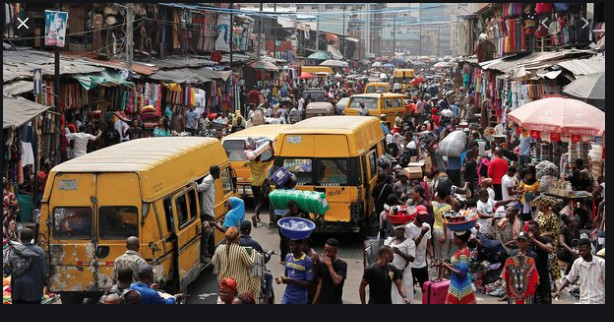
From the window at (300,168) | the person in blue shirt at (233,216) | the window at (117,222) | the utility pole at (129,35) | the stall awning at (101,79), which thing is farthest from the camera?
the utility pole at (129,35)

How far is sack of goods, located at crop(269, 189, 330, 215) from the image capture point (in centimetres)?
1341

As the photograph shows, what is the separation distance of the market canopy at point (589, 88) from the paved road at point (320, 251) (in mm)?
3103

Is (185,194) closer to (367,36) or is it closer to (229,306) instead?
(229,306)

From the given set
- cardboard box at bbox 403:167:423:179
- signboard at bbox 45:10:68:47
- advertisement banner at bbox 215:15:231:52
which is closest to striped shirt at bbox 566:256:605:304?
cardboard box at bbox 403:167:423:179

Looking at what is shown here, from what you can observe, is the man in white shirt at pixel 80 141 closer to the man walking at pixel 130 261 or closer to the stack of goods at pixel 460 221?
the man walking at pixel 130 261

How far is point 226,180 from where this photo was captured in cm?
1391

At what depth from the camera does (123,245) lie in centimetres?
1023

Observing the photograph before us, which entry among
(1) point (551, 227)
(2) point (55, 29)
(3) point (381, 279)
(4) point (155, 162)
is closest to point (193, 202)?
(4) point (155, 162)

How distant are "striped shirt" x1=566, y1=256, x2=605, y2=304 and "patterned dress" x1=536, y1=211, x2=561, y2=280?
203 cm

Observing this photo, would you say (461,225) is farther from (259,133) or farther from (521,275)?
(259,133)

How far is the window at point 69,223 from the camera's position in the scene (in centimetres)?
1035

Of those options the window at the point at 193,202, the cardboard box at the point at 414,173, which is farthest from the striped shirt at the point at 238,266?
the cardboard box at the point at 414,173

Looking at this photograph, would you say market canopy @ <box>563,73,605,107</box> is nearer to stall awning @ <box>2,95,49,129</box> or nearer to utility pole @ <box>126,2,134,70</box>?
stall awning @ <box>2,95,49,129</box>

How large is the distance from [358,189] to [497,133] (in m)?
10.6
